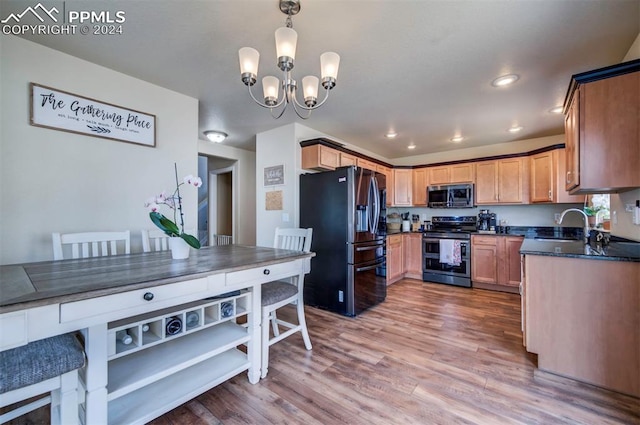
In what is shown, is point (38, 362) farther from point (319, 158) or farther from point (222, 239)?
point (222, 239)

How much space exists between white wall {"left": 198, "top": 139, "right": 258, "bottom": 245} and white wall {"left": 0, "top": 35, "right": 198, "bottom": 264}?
7.59 feet

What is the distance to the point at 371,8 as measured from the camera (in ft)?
5.33

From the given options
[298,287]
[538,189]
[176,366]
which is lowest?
[176,366]

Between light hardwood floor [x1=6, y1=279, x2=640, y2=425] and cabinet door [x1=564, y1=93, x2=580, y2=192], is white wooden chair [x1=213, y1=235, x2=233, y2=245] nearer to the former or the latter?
light hardwood floor [x1=6, y1=279, x2=640, y2=425]

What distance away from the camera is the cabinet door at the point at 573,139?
6.16ft

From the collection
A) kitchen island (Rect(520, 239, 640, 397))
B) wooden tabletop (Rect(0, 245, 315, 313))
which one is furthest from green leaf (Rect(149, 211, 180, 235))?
kitchen island (Rect(520, 239, 640, 397))

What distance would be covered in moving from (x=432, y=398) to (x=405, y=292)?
8.08 ft

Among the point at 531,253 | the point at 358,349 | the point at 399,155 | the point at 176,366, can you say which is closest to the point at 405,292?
the point at 358,349

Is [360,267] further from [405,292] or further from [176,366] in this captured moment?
[176,366]

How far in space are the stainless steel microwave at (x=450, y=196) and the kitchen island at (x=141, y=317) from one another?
3811 millimetres

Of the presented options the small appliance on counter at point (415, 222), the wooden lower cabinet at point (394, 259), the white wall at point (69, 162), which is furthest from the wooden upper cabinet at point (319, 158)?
the small appliance on counter at point (415, 222)

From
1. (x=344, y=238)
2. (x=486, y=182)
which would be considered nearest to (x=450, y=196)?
(x=486, y=182)

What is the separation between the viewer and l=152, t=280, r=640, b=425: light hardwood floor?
1538mm

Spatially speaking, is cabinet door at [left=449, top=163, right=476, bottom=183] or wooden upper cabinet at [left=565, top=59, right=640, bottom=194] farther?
cabinet door at [left=449, top=163, right=476, bottom=183]
